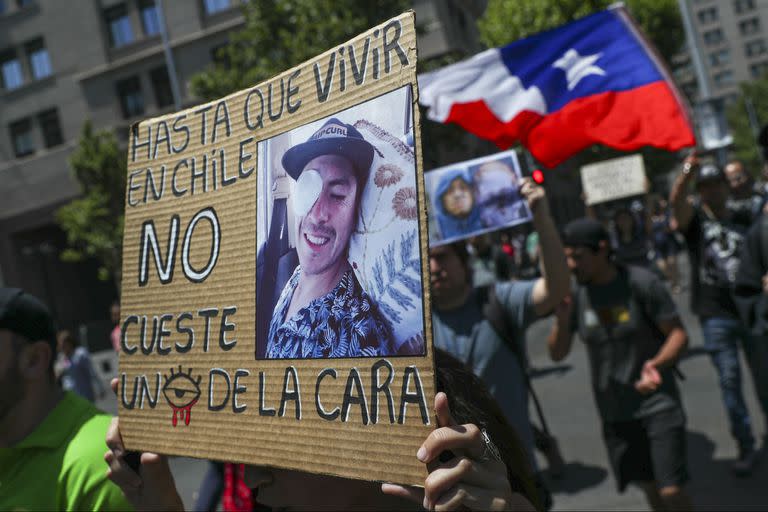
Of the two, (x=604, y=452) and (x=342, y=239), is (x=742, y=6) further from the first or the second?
(x=342, y=239)

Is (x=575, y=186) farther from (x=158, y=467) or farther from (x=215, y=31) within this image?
(x=158, y=467)

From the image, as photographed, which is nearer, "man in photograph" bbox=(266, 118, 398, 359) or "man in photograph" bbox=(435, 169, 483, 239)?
"man in photograph" bbox=(266, 118, 398, 359)

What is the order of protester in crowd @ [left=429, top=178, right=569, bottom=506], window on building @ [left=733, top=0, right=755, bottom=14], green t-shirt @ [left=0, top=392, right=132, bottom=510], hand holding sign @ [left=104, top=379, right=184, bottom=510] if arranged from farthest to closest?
window on building @ [left=733, top=0, right=755, bottom=14] < protester in crowd @ [left=429, top=178, right=569, bottom=506] < green t-shirt @ [left=0, top=392, right=132, bottom=510] < hand holding sign @ [left=104, top=379, right=184, bottom=510]

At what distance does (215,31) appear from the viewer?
26875mm

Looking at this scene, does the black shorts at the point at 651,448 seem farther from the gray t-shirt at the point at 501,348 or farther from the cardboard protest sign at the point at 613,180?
the cardboard protest sign at the point at 613,180

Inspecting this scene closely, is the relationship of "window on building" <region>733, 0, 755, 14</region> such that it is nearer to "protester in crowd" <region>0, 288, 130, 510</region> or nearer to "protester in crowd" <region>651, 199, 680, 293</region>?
"protester in crowd" <region>651, 199, 680, 293</region>

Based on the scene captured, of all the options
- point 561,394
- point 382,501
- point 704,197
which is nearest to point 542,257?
point 382,501

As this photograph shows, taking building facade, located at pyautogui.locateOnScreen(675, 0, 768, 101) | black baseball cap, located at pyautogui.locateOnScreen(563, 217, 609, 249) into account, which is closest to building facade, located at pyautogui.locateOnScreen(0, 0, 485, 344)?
black baseball cap, located at pyautogui.locateOnScreen(563, 217, 609, 249)

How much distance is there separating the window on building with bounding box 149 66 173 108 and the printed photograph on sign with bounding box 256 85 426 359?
28.8 m

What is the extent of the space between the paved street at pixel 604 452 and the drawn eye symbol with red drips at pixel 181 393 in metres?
4.00

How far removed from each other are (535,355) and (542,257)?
23.7ft

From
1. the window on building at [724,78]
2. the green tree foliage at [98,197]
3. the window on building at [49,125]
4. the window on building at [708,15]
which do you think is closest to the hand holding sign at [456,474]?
the green tree foliage at [98,197]

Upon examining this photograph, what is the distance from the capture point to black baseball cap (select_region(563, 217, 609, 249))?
13.4ft

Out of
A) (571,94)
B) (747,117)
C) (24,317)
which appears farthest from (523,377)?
(747,117)
